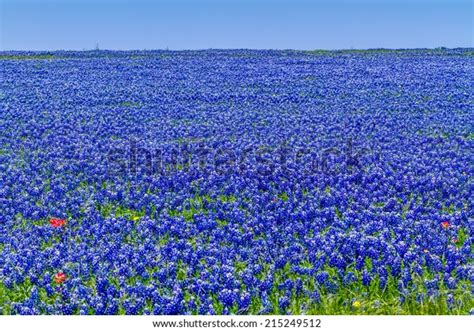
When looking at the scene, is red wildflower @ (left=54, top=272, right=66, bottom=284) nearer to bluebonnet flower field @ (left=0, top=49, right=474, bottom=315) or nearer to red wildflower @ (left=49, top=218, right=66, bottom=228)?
bluebonnet flower field @ (left=0, top=49, right=474, bottom=315)

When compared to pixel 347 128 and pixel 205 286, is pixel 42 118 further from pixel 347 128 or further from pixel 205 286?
pixel 205 286

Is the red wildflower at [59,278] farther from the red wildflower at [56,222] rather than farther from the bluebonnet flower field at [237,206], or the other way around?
the red wildflower at [56,222]

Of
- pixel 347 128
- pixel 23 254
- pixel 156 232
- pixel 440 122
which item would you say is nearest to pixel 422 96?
pixel 440 122

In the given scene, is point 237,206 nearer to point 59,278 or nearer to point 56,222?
point 56,222

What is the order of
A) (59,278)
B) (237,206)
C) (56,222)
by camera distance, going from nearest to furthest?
(59,278), (56,222), (237,206)

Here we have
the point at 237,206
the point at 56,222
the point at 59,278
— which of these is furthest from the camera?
the point at 237,206

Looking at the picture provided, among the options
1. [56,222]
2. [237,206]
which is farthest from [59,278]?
[237,206]

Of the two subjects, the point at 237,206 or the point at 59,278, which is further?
the point at 237,206

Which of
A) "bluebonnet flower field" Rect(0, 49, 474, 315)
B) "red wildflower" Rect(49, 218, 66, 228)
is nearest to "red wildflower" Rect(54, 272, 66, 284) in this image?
"bluebonnet flower field" Rect(0, 49, 474, 315)
